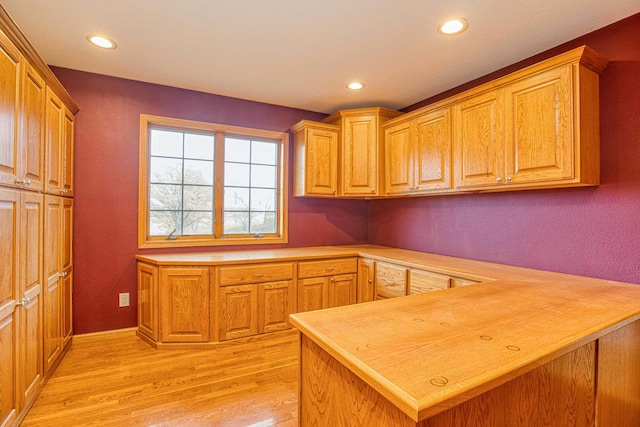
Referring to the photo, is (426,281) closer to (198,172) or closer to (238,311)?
(238,311)

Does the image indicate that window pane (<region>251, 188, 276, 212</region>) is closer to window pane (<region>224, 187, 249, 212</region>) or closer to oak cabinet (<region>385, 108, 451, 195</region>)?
window pane (<region>224, 187, 249, 212</region>)

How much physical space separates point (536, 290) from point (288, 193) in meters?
2.62

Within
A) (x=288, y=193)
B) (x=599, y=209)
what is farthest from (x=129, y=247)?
(x=599, y=209)

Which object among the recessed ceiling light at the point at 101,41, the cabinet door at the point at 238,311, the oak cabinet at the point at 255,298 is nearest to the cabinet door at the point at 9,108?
the recessed ceiling light at the point at 101,41

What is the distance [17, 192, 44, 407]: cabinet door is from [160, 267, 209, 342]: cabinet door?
0.83 metres

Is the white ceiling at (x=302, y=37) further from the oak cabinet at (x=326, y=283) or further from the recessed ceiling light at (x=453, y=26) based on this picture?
the oak cabinet at (x=326, y=283)

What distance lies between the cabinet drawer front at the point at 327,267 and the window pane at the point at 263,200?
924 millimetres

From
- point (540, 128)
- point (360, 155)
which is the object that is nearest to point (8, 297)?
point (360, 155)

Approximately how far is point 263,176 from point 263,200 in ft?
0.93

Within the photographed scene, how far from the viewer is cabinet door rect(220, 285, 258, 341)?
279cm

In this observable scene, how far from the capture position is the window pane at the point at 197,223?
10.7 ft

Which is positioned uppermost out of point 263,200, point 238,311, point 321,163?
point 321,163

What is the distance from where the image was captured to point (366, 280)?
3.26m

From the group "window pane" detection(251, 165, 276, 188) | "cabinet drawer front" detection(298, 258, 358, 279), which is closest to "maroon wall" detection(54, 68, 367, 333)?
"window pane" detection(251, 165, 276, 188)
